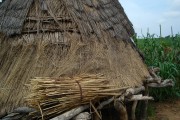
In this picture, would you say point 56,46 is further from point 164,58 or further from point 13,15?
point 164,58

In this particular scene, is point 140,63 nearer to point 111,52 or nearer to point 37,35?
point 111,52

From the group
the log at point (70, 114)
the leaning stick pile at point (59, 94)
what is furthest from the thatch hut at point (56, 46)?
the log at point (70, 114)

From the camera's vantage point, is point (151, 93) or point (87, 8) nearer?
point (87, 8)

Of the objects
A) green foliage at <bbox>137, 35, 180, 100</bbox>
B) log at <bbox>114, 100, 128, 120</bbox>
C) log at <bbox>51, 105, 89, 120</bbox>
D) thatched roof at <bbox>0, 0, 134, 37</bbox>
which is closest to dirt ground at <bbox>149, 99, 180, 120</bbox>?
green foliage at <bbox>137, 35, 180, 100</bbox>

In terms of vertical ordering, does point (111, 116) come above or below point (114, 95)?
below

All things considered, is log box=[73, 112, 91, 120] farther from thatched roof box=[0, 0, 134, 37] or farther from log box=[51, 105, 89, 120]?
thatched roof box=[0, 0, 134, 37]

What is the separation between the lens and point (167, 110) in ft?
29.2

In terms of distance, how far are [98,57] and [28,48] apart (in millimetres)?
1142

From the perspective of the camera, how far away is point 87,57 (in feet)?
20.2

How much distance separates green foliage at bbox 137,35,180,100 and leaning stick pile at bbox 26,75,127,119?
→ 412 centimetres

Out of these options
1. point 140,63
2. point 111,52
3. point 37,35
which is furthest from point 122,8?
point 37,35

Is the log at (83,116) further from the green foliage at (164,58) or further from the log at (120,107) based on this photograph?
the green foliage at (164,58)

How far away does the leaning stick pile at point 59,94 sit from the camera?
5.20 metres

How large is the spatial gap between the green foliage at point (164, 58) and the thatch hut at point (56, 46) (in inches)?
98.2
